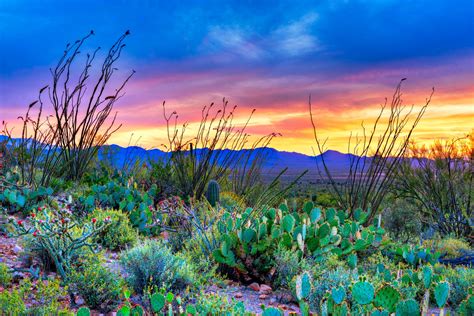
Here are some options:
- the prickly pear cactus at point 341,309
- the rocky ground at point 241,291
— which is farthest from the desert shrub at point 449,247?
the prickly pear cactus at point 341,309

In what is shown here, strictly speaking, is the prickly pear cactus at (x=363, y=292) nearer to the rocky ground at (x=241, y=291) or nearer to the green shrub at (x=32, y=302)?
the rocky ground at (x=241, y=291)

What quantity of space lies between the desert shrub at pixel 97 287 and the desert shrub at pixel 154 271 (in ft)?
0.67

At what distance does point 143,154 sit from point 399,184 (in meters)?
6.99

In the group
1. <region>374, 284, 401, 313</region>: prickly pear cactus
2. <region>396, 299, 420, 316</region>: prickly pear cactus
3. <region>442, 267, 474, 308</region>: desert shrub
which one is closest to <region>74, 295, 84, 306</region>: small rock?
<region>374, 284, 401, 313</region>: prickly pear cactus

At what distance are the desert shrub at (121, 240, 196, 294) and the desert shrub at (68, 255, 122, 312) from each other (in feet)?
0.67

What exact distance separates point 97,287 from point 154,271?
1.72ft

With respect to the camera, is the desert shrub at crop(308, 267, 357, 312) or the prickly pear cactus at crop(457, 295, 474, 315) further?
the desert shrub at crop(308, 267, 357, 312)

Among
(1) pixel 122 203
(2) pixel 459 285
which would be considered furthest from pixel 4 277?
(2) pixel 459 285

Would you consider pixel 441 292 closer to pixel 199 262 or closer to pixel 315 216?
pixel 199 262

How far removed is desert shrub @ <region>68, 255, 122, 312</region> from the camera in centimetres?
423

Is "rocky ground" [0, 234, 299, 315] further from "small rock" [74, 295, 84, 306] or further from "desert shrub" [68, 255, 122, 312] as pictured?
"desert shrub" [68, 255, 122, 312]

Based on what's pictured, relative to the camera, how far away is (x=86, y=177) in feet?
34.2

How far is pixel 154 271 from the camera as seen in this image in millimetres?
4582

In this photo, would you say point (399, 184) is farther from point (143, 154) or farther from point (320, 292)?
point (320, 292)
